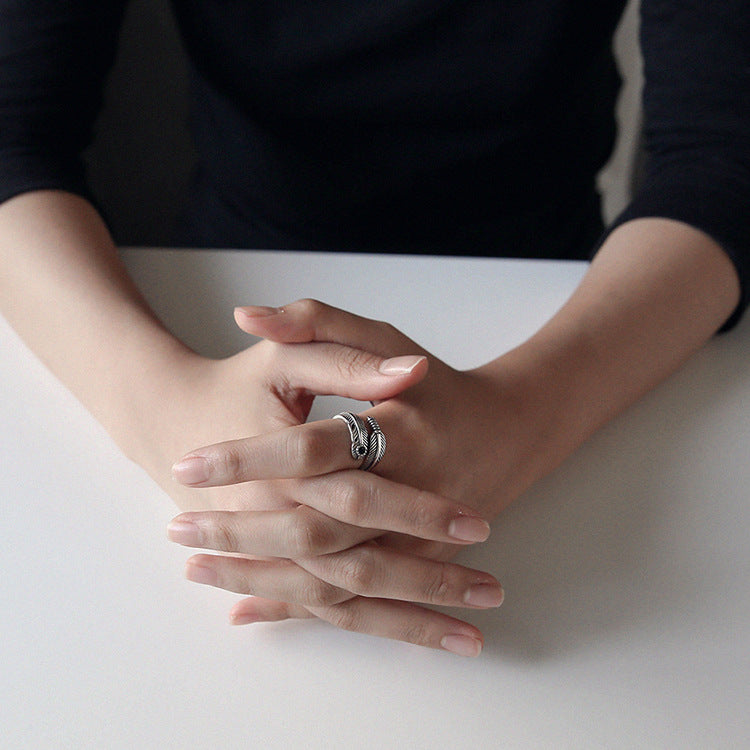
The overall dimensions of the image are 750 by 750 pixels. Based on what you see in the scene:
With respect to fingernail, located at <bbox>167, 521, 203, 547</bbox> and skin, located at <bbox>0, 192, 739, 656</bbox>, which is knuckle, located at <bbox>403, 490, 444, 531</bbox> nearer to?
skin, located at <bbox>0, 192, 739, 656</bbox>

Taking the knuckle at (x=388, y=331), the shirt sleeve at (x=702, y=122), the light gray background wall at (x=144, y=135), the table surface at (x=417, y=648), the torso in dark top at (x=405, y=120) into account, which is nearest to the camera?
the table surface at (x=417, y=648)

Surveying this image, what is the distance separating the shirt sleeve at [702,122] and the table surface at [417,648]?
0.16 meters

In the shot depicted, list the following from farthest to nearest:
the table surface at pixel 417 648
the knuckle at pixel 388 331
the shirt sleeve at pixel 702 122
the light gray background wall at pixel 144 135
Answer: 1. the light gray background wall at pixel 144 135
2. the shirt sleeve at pixel 702 122
3. the knuckle at pixel 388 331
4. the table surface at pixel 417 648

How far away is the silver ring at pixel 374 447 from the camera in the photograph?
0.53m

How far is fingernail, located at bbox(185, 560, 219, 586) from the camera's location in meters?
0.51

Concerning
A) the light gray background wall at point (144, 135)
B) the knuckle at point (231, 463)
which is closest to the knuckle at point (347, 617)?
the knuckle at point (231, 463)

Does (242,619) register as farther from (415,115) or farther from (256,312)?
(415,115)

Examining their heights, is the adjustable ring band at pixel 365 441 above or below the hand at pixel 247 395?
below

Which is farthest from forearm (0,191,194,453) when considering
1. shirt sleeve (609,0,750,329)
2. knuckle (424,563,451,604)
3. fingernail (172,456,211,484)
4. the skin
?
shirt sleeve (609,0,750,329)

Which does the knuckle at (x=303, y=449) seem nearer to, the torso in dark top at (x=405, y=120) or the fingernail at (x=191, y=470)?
the fingernail at (x=191, y=470)

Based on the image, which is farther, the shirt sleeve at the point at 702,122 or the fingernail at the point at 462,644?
the shirt sleeve at the point at 702,122

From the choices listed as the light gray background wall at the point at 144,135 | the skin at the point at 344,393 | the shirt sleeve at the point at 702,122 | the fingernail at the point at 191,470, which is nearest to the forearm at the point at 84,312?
the skin at the point at 344,393

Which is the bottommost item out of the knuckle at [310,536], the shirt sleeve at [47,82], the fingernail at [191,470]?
the knuckle at [310,536]

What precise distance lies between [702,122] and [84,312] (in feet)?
2.04
